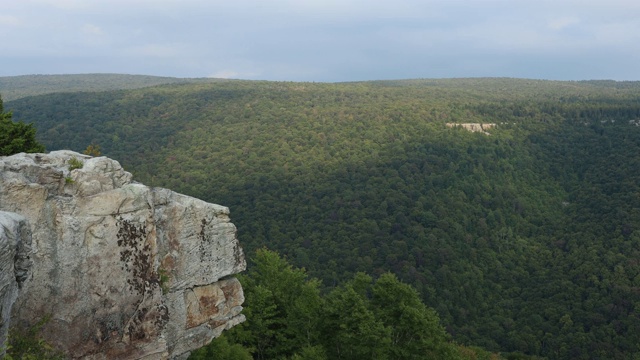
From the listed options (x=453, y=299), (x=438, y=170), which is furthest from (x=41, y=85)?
(x=453, y=299)

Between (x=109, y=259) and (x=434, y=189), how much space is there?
66509 mm

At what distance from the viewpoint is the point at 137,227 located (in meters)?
10.1

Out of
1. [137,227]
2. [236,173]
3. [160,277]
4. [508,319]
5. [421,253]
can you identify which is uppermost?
[137,227]

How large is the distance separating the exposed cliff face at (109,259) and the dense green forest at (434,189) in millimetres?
34667

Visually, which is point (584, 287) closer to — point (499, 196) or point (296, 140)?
point (499, 196)

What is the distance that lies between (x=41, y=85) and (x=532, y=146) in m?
158

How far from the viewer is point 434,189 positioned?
72625mm

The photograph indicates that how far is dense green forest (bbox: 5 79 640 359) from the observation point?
51.3m

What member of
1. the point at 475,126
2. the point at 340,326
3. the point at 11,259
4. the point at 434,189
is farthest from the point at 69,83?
the point at 11,259

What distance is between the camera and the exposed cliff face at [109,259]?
29.4 feet

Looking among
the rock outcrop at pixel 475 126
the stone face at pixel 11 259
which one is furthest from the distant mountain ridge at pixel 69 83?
the stone face at pixel 11 259

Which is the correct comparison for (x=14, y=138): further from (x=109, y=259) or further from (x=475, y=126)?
(x=475, y=126)

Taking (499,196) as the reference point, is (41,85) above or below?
above

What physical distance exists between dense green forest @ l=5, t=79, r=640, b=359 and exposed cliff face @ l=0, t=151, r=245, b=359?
34.7 m
